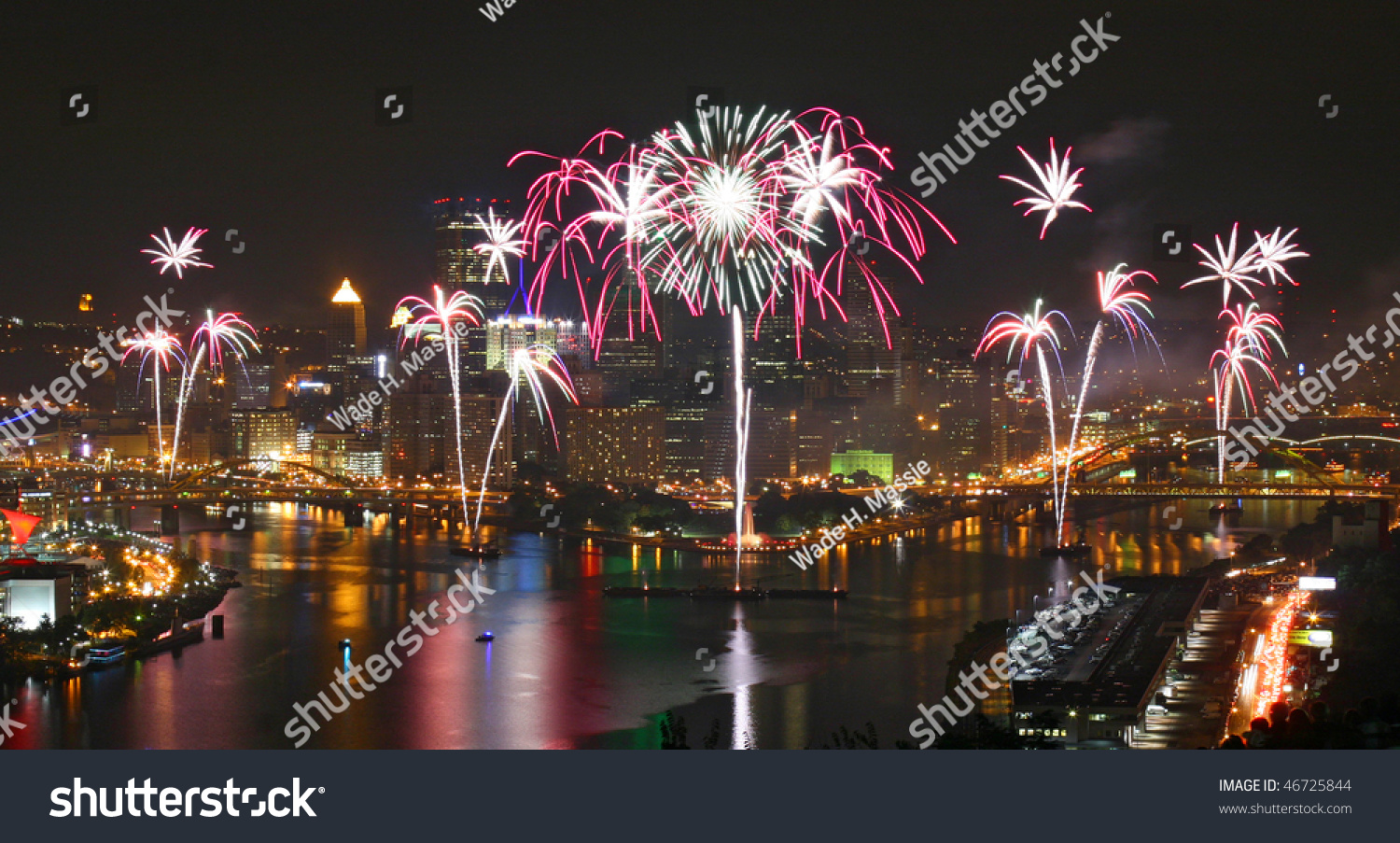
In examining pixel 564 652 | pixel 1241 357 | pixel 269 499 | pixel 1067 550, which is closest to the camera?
pixel 564 652

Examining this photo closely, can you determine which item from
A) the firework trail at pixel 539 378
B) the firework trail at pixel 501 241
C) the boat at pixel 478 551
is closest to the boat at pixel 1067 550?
the boat at pixel 478 551

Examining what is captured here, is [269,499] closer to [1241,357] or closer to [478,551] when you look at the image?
[478,551]

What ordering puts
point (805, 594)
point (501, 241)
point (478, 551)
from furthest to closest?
1. point (478, 551)
2. point (805, 594)
3. point (501, 241)

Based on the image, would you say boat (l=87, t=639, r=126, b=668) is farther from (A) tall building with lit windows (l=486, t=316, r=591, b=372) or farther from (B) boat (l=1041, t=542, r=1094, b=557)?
(A) tall building with lit windows (l=486, t=316, r=591, b=372)

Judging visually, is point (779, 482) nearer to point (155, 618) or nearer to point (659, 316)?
point (659, 316)

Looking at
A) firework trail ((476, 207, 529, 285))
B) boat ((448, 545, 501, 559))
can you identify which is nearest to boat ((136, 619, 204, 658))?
firework trail ((476, 207, 529, 285))

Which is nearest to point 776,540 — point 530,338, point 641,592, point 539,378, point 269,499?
point 641,592

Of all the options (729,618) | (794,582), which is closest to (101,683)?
(729,618)
